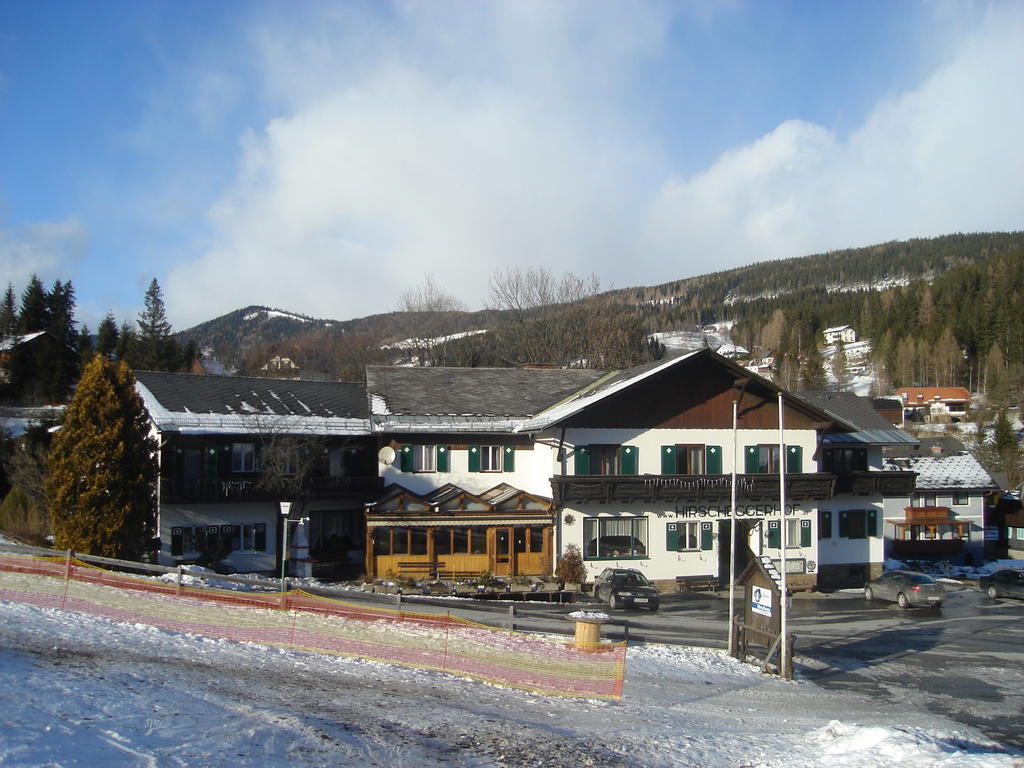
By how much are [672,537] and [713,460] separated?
403cm

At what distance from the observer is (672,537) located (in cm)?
3766

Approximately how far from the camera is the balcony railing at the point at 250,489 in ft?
107

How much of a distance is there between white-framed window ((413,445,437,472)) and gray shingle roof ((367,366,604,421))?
148 centimetres

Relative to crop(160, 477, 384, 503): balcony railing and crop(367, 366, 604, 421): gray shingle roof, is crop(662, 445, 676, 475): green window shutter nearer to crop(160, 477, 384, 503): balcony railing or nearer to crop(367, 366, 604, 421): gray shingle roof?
crop(367, 366, 604, 421): gray shingle roof

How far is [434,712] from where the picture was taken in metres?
14.1

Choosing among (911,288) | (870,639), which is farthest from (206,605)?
(911,288)

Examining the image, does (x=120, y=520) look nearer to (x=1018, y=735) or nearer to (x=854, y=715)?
(x=854, y=715)

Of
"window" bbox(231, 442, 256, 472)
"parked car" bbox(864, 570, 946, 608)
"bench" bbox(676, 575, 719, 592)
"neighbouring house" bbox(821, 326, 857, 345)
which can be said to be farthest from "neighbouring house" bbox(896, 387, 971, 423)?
"window" bbox(231, 442, 256, 472)

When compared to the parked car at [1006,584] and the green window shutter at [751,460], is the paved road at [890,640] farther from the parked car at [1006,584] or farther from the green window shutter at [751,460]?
the green window shutter at [751,460]

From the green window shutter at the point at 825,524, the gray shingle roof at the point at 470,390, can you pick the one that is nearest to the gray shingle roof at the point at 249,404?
the gray shingle roof at the point at 470,390

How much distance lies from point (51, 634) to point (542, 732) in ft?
34.8

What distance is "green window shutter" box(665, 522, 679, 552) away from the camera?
37656mm

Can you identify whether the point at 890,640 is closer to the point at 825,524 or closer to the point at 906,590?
the point at 906,590

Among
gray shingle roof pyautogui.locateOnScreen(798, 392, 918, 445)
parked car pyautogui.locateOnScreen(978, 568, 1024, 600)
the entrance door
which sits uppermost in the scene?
gray shingle roof pyautogui.locateOnScreen(798, 392, 918, 445)
